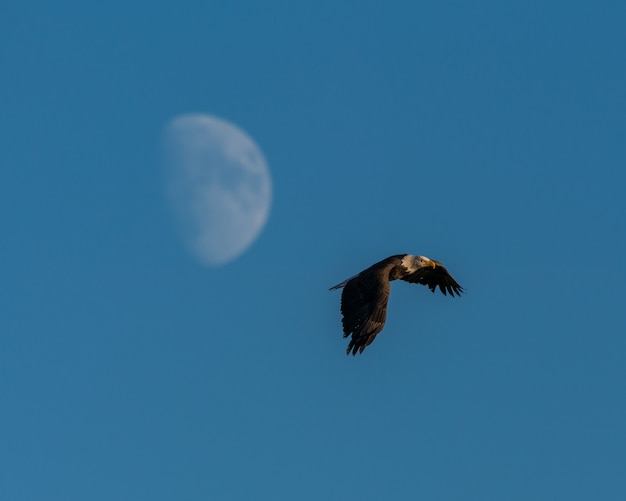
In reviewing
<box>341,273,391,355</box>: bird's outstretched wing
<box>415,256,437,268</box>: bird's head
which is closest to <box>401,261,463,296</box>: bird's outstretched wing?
<box>415,256,437,268</box>: bird's head

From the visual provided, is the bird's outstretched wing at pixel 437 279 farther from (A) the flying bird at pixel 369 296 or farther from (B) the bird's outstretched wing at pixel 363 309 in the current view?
(B) the bird's outstretched wing at pixel 363 309

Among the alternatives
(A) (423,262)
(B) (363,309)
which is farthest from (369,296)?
(A) (423,262)

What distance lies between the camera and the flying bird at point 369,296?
25250mm

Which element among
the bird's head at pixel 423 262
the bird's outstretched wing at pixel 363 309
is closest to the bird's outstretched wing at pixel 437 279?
the bird's head at pixel 423 262

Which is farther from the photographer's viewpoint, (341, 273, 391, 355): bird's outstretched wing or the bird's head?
the bird's head

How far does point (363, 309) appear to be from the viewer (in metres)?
25.8

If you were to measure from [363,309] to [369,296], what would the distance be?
1.38 feet

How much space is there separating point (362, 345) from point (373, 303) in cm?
100

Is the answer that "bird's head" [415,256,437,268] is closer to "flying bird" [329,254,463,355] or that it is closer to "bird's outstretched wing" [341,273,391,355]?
"flying bird" [329,254,463,355]

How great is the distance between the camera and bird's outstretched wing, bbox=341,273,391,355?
25203 millimetres

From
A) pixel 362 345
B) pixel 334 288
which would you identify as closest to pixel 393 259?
pixel 334 288

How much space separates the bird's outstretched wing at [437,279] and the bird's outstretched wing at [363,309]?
13.5 ft

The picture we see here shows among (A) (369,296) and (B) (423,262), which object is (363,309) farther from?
(B) (423,262)

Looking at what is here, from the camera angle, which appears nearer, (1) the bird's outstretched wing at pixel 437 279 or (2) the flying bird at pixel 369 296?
(2) the flying bird at pixel 369 296
